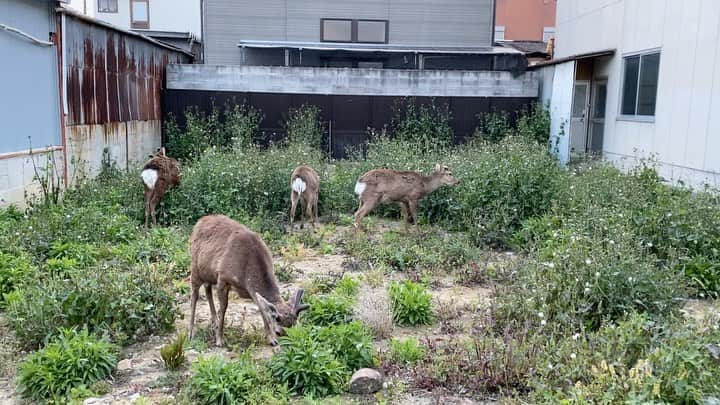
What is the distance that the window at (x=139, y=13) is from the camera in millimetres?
29016

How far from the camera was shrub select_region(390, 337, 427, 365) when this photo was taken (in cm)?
497

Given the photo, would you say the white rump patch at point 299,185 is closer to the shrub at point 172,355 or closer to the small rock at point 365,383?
the shrub at point 172,355

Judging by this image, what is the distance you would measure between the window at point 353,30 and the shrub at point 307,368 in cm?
2086

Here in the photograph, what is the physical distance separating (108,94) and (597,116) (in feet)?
36.5

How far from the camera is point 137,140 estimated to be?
13.9m

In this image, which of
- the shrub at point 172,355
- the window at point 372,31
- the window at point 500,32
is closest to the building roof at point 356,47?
the window at point 372,31

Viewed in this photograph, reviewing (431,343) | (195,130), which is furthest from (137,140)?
(431,343)

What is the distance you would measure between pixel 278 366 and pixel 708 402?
2.72m

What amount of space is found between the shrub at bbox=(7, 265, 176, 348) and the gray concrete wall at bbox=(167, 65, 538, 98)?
37.1ft

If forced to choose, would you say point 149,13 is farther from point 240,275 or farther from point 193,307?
point 240,275

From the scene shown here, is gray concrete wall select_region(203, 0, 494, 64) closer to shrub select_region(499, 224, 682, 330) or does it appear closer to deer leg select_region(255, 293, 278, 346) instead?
shrub select_region(499, 224, 682, 330)

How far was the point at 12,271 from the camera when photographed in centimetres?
630

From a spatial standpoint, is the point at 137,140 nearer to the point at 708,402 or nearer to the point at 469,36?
the point at 708,402

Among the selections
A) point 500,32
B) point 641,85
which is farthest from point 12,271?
point 500,32
